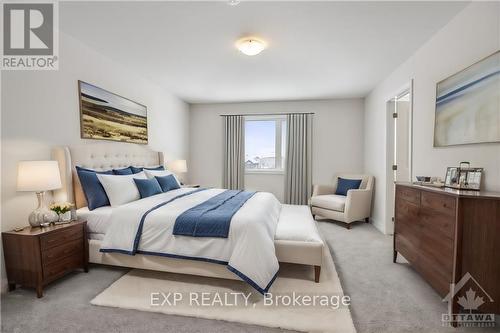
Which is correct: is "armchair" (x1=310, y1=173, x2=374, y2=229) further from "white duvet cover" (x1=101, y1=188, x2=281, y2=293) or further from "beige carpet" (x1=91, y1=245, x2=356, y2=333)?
"white duvet cover" (x1=101, y1=188, x2=281, y2=293)

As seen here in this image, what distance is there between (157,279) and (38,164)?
1.48 meters

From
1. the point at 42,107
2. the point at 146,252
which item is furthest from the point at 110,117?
the point at 146,252

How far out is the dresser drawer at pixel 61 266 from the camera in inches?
81.0

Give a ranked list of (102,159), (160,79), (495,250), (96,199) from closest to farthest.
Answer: (495,250)
(96,199)
(102,159)
(160,79)

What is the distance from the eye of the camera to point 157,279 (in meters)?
2.34

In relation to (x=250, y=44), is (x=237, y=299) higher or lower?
lower

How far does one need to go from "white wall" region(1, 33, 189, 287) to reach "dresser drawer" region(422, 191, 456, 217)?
355 centimetres

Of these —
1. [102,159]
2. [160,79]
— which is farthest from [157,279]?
[160,79]

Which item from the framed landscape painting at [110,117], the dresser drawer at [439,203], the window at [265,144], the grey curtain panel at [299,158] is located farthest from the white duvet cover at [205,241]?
the window at [265,144]

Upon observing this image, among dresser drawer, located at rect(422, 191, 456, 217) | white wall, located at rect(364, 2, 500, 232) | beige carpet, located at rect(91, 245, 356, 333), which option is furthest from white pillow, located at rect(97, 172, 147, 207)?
white wall, located at rect(364, 2, 500, 232)

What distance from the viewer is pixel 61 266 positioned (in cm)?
218

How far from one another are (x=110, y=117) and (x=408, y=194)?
369 cm

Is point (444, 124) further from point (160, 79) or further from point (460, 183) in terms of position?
point (160, 79)

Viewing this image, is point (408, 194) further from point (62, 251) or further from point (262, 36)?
point (62, 251)
